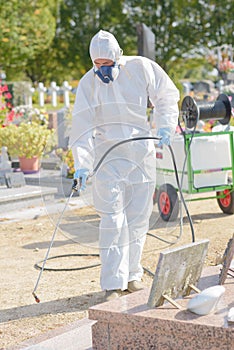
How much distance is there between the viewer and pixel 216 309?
3.71 metres

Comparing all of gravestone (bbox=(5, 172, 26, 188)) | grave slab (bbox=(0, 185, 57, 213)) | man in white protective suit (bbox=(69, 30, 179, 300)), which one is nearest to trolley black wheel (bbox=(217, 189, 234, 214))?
grave slab (bbox=(0, 185, 57, 213))

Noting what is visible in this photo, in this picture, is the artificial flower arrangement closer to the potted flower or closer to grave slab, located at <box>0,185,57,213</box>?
the potted flower

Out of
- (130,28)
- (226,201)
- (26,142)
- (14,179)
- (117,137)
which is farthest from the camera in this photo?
(130,28)

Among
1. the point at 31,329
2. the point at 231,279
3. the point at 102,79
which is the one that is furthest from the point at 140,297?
A: the point at 102,79

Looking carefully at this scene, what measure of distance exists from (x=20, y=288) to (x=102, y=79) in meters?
1.63

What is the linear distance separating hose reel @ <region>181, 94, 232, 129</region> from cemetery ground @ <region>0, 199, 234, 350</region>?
1015 mm

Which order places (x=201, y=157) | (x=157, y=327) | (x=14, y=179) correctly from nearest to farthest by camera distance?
1. (x=157, y=327)
2. (x=201, y=157)
3. (x=14, y=179)

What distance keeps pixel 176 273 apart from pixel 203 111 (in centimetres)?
383

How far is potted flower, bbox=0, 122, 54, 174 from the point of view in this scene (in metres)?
10.1

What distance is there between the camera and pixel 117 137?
Answer: 16.8ft

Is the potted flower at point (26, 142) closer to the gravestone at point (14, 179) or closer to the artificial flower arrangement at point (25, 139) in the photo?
the artificial flower arrangement at point (25, 139)

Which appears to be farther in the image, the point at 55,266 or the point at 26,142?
the point at 26,142

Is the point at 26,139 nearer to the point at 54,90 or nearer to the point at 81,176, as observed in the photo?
the point at 81,176

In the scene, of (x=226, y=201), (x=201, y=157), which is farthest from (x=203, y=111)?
(x=226, y=201)
